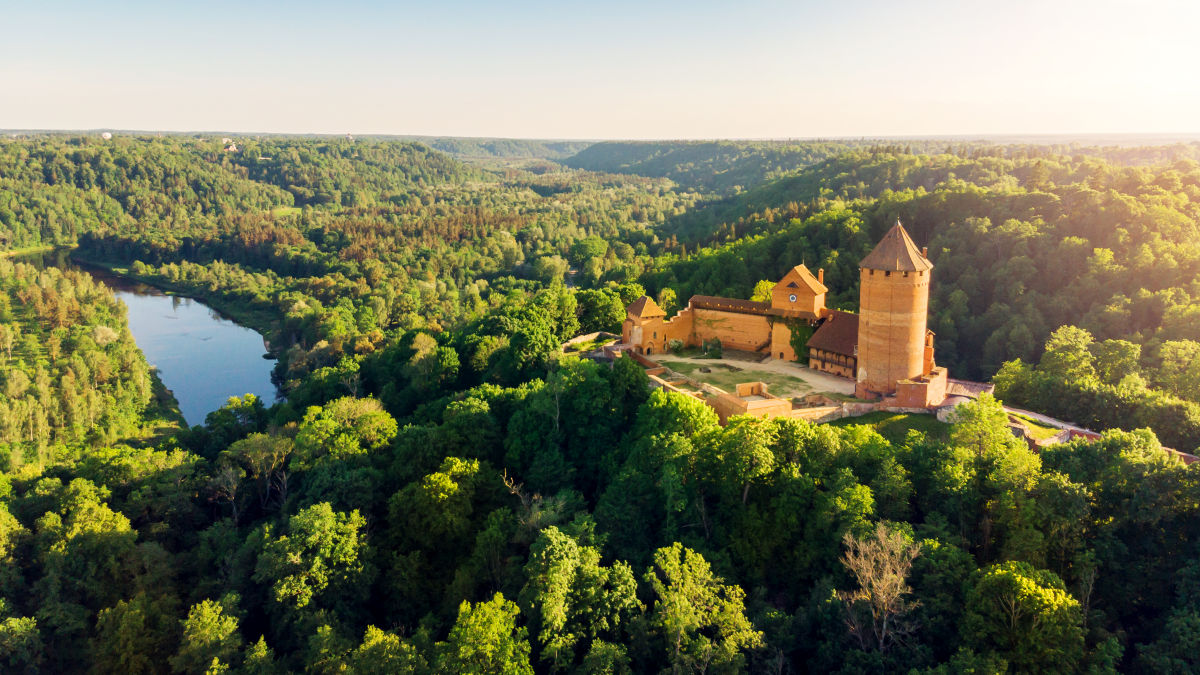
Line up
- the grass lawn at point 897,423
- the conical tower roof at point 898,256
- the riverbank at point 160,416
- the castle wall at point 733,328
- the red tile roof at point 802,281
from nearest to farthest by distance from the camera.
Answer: the grass lawn at point 897,423 → the conical tower roof at point 898,256 → the red tile roof at point 802,281 → the castle wall at point 733,328 → the riverbank at point 160,416

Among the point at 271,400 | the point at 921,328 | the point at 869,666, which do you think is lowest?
the point at 271,400

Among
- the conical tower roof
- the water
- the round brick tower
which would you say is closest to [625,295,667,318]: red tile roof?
the round brick tower

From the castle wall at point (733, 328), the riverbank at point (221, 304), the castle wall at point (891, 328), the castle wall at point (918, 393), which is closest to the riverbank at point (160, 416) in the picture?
the riverbank at point (221, 304)

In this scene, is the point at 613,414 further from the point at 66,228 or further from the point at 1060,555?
the point at 66,228

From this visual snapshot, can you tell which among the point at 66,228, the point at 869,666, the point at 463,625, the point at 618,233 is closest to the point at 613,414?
the point at 463,625

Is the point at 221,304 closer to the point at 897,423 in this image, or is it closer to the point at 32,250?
the point at 32,250

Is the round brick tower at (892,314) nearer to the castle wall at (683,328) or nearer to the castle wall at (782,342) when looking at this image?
the castle wall at (782,342)

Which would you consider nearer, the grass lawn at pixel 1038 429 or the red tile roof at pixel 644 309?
the grass lawn at pixel 1038 429
